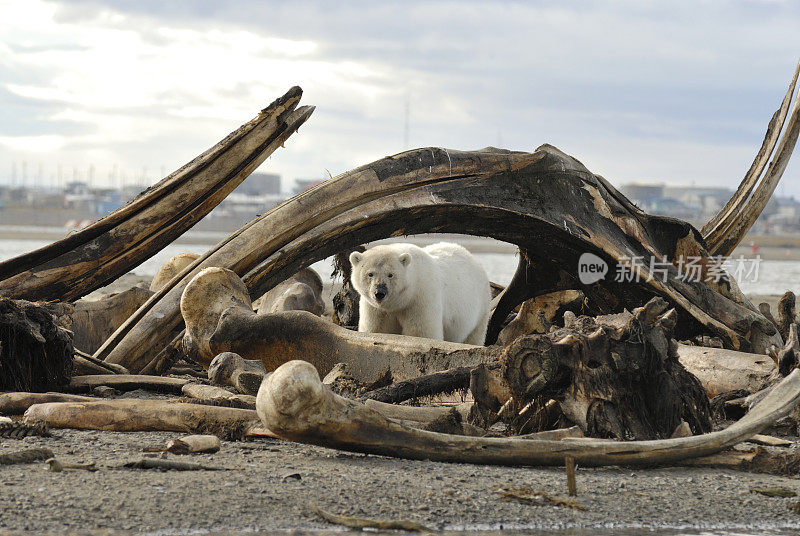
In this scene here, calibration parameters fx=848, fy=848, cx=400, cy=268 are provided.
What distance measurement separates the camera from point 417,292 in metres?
8.54

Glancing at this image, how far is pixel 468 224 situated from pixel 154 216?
8.58ft

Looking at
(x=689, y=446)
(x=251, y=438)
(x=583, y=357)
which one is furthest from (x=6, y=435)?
(x=689, y=446)

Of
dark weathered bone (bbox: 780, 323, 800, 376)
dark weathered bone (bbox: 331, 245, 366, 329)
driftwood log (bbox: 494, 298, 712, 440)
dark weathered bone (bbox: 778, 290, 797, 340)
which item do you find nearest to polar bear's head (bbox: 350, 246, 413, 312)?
dark weathered bone (bbox: 331, 245, 366, 329)

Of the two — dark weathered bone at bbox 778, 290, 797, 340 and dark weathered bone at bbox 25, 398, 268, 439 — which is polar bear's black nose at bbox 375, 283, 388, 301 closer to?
dark weathered bone at bbox 778, 290, 797, 340

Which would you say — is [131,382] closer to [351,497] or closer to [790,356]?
[351,497]

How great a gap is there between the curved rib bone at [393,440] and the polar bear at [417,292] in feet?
14.9

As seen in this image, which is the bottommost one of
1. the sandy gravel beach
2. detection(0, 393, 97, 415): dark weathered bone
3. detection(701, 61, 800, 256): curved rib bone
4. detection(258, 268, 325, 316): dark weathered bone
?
the sandy gravel beach

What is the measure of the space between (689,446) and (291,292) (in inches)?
212

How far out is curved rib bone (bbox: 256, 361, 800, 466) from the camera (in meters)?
3.33

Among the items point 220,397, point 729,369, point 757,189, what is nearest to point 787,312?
point 729,369

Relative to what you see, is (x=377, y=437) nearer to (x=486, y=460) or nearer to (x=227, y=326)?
(x=486, y=460)

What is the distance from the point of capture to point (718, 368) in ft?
19.3

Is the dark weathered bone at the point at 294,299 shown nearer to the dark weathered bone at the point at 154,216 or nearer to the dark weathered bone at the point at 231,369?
the dark weathered bone at the point at 154,216

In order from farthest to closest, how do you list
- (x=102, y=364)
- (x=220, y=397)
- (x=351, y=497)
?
1. (x=102, y=364)
2. (x=220, y=397)
3. (x=351, y=497)
